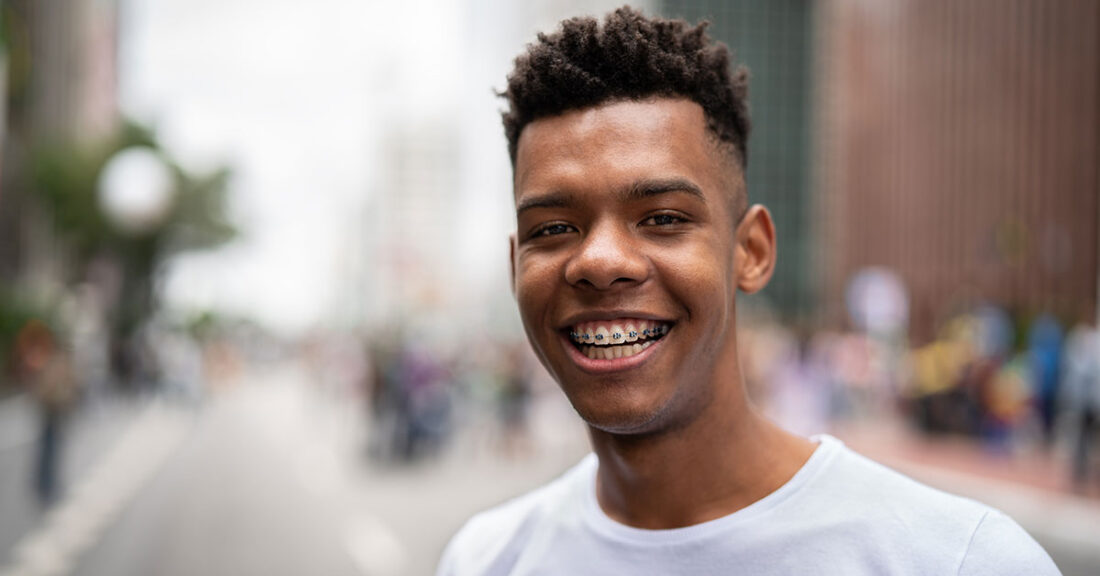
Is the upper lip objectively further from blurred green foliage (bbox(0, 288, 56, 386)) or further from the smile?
blurred green foliage (bbox(0, 288, 56, 386))

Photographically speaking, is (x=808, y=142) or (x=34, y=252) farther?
(x=808, y=142)

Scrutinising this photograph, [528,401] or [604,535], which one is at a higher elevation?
[604,535]

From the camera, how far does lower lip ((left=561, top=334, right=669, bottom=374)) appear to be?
1622 millimetres

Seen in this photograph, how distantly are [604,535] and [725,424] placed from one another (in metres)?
0.31

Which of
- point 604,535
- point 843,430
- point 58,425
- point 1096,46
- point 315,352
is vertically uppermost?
point 1096,46

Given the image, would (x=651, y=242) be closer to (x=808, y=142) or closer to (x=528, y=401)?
(x=528, y=401)

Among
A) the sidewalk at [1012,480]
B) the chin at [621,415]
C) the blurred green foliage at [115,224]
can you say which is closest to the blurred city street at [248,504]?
the sidewalk at [1012,480]

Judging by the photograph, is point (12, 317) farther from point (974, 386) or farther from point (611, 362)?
point (611, 362)

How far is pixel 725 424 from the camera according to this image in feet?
5.72

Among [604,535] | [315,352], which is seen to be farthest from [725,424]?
[315,352]

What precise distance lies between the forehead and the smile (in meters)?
0.25

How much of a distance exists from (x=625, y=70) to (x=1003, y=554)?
3.29 ft

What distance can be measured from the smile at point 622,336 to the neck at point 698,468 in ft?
0.55

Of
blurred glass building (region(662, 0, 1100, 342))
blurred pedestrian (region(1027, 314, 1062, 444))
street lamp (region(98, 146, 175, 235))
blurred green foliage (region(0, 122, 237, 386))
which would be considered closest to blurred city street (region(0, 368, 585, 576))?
street lamp (region(98, 146, 175, 235))
